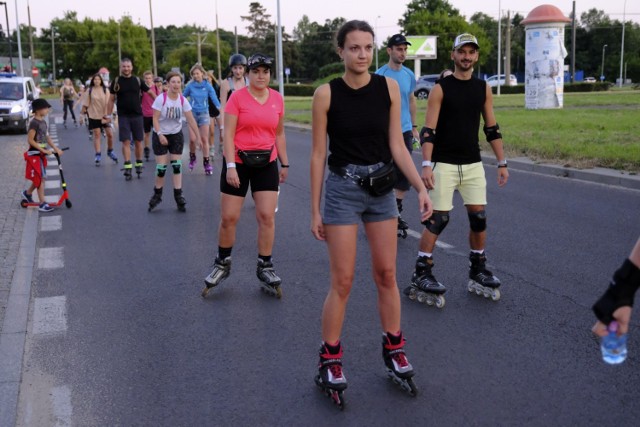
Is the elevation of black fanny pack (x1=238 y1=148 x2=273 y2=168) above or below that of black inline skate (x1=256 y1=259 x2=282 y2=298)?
above

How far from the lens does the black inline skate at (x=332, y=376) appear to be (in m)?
3.97

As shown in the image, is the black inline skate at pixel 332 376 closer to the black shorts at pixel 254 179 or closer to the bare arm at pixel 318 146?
the bare arm at pixel 318 146

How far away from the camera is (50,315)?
5742 mm

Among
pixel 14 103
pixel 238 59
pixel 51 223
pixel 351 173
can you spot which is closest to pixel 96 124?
pixel 51 223

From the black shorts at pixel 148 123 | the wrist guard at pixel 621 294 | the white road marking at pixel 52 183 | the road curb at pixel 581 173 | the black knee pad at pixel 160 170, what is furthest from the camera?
the black shorts at pixel 148 123

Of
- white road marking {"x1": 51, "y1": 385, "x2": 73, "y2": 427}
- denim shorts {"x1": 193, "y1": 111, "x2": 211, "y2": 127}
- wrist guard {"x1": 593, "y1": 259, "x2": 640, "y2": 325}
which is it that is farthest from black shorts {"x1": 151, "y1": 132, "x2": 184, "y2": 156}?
wrist guard {"x1": 593, "y1": 259, "x2": 640, "y2": 325}

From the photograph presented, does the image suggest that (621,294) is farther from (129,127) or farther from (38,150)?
(129,127)

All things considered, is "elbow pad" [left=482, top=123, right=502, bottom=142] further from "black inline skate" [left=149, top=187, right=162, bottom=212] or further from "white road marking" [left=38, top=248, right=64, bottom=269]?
"black inline skate" [left=149, top=187, right=162, bottom=212]

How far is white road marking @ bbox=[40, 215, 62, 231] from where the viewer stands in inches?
A: 366

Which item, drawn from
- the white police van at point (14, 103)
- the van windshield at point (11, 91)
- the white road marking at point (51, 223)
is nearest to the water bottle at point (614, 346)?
the white road marking at point (51, 223)

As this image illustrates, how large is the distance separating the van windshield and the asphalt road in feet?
68.9

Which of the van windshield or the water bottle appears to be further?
the van windshield

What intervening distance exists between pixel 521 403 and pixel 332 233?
4.23 feet

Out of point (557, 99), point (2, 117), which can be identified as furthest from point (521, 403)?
point (557, 99)
